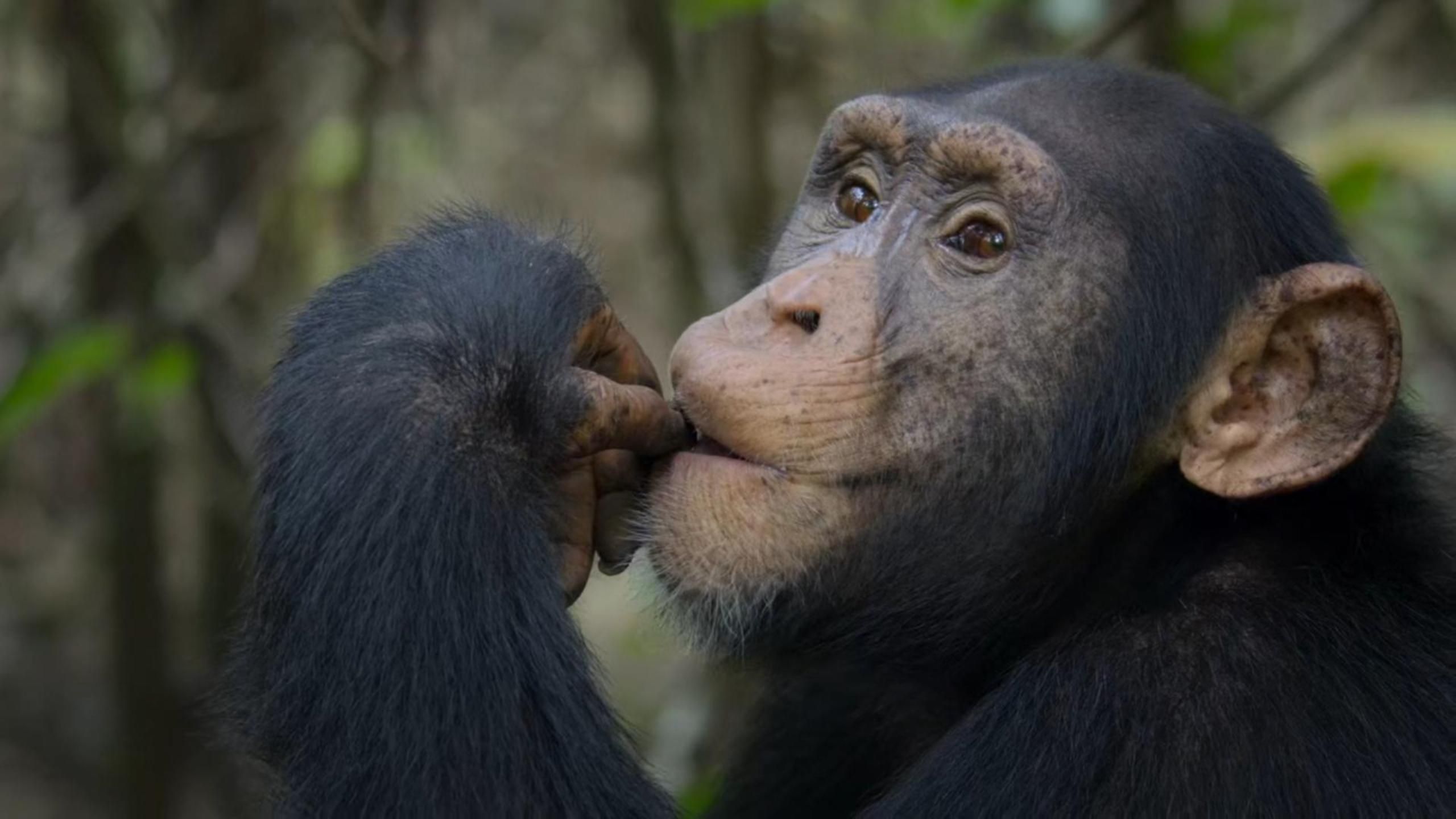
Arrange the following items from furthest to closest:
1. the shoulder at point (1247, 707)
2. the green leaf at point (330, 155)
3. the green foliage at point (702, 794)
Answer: the green leaf at point (330, 155) < the green foliage at point (702, 794) < the shoulder at point (1247, 707)

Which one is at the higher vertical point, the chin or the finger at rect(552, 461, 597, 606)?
the finger at rect(552, 461, 597, 606)

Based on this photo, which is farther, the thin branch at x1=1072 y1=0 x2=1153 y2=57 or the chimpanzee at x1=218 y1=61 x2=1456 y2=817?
the thin branch at x1=1072 y1=0 x2=1153 y2=57

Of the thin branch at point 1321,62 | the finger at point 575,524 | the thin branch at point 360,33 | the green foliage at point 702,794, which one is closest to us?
Answer: the finger at point 575,524

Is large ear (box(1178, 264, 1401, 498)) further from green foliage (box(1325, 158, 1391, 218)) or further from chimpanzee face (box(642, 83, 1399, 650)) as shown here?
green foliage (box(1325, 158, 1391, 218))

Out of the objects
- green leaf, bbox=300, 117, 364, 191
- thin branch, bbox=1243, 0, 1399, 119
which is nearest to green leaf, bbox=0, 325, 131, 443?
green leaf, bbox=300, 117, 364, 191

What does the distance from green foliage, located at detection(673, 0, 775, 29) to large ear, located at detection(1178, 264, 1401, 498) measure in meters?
2.04

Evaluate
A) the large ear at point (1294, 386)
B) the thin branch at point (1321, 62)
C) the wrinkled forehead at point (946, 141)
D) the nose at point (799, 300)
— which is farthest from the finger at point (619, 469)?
the thin branch at point (1321, 62)

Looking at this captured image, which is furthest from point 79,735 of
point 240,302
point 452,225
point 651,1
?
point 452,225

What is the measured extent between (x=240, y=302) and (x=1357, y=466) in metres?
5.08

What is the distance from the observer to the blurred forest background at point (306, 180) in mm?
6391

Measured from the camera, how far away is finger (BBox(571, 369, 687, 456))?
12.8 feet

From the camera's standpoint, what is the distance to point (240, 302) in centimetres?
792

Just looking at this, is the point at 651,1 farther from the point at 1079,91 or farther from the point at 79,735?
the point at 79,735

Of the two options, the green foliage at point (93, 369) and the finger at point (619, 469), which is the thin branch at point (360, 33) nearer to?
the green foliage at point (93, 369)
